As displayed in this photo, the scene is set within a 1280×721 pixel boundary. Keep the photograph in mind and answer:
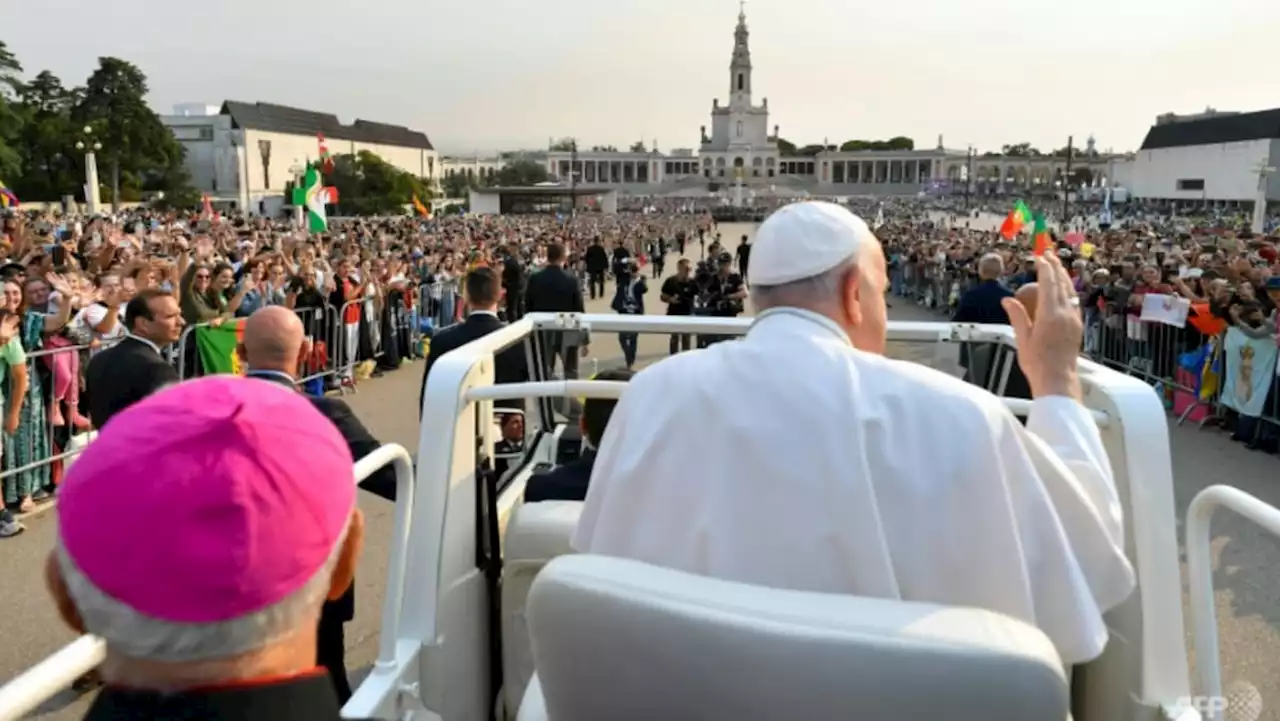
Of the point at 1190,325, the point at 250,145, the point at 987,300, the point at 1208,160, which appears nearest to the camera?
the point at 987,300

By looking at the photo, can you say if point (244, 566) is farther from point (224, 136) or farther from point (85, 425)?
point (224, 136)

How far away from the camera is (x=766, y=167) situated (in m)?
163

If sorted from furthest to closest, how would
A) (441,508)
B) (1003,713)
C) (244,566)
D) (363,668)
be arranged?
(363,668), (441,508), (1003,713), (244,566)

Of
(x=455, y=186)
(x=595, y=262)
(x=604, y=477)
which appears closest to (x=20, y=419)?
(x=604, y=477)

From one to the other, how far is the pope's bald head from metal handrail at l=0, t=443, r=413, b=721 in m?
1.37

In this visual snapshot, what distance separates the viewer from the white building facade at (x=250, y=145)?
115 metres

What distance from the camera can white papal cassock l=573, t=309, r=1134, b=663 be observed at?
5.85 ft

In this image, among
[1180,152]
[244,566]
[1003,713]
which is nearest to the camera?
[244,566]

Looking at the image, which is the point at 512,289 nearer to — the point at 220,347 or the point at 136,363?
the point at 220,347

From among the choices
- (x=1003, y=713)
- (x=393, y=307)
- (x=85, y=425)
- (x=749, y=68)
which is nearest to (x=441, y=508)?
(x=1003, y=713)

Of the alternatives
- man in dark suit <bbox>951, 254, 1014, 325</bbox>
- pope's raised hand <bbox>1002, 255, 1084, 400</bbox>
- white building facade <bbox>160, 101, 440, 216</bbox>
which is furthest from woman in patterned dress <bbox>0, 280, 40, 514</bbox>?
white building facade <bbox>160, 101, 440, 216</bbox>

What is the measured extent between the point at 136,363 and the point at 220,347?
14.1 ft

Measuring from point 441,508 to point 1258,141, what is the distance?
394 feet

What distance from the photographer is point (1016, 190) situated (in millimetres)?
153125
